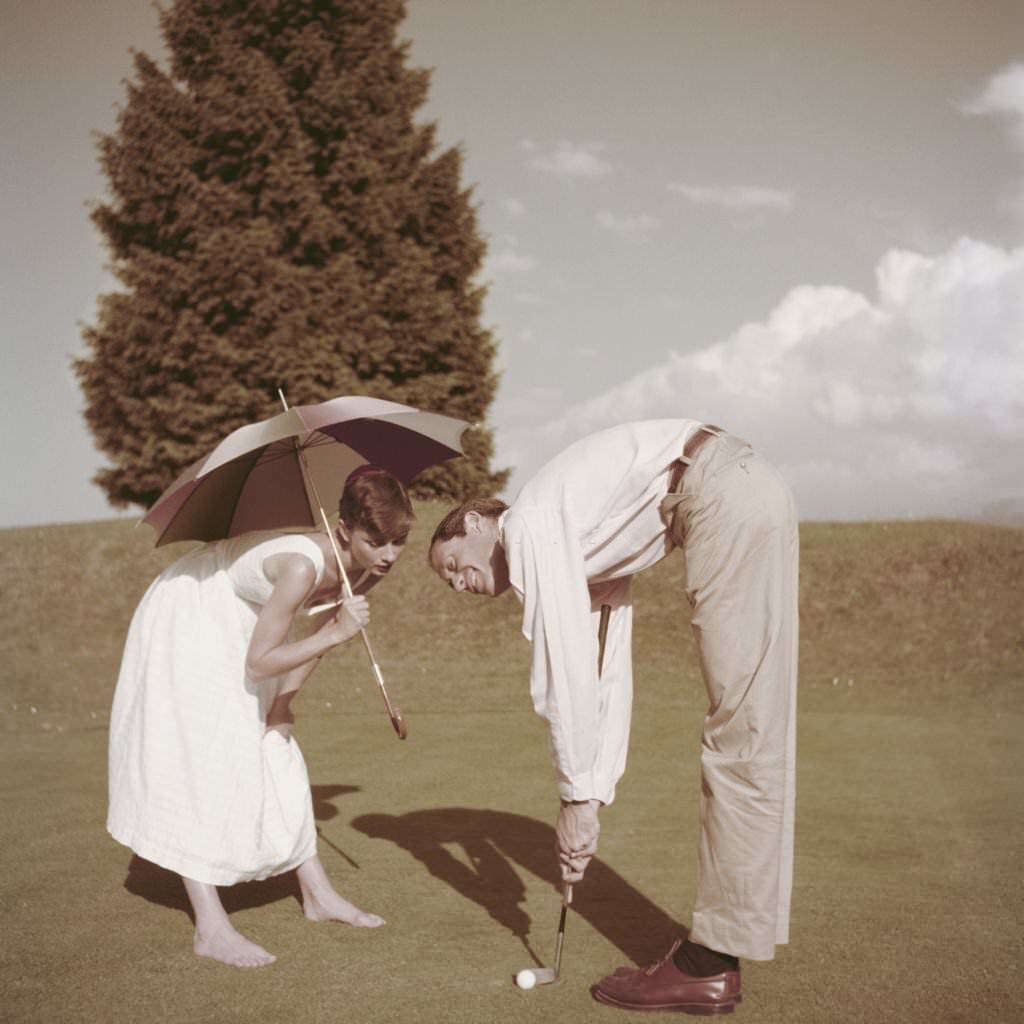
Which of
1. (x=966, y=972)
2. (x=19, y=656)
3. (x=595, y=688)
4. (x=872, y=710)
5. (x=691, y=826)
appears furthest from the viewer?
→ (x=19, y=656)

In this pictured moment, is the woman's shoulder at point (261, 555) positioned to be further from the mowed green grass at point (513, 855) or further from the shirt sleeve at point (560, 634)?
the mowed green grass at point (513, 855)

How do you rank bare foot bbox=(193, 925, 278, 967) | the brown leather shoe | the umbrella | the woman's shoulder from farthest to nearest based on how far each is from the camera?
the umbrella < the woman's shoulder < bare foot bbox=(193, 925, 278, 967) < the brown leather shoe

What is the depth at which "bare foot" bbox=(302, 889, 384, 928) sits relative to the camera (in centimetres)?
441

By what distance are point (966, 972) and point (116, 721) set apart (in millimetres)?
3049

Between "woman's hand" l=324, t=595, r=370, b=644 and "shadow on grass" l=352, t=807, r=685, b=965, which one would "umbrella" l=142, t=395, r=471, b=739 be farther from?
"shadow on grass" l=352, t=807, r=685, b=965

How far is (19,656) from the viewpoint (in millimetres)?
13234

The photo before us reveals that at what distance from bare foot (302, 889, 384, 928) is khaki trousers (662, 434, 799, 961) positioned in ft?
4.90

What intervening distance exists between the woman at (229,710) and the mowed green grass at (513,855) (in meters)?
0.30

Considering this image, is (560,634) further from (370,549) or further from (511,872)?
(511,872)

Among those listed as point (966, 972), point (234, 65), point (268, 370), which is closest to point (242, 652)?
point (966, 972)

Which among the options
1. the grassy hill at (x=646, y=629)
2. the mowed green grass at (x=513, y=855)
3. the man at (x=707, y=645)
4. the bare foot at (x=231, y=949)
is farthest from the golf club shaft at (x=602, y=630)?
the grassy hill at (x=646, y=629)

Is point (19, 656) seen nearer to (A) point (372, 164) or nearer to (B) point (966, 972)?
(A) point (372, 164)

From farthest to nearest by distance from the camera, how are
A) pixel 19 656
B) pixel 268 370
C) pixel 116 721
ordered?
1. pixel 268 370
2. pixel 19 656
3. pixel 116 721

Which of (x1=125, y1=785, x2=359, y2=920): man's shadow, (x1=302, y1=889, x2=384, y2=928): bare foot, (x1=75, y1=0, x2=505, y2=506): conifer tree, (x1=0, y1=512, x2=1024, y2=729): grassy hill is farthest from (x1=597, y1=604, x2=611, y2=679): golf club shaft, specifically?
(x1=75, y1=0, x2=505, y2=506): conifer tree
